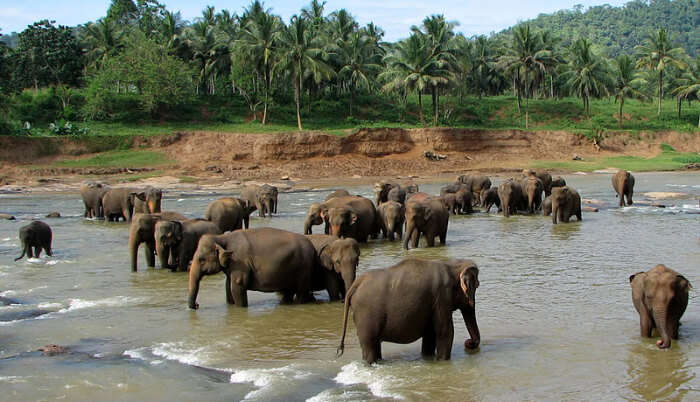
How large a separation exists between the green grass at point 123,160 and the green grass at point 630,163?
23199mm

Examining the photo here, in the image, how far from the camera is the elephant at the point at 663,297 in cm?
826

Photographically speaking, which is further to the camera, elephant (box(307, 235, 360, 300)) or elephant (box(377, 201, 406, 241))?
elephant (box(377, 201, 406, 241))

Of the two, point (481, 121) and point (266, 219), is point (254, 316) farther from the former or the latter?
point (481, 121)

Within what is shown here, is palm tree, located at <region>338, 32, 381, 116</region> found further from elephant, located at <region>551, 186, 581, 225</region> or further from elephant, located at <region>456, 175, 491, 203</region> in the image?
elephant, located at <region>551, 186, 581, 225</region>

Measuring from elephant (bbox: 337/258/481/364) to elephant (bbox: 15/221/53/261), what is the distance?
1030 cm

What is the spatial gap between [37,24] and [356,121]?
29022 millimetres

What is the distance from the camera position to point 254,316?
10594mm

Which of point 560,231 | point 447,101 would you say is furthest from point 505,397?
point 447,101

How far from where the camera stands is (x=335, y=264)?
34.8ft

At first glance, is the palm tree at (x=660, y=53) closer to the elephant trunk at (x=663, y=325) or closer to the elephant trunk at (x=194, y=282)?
the elephant trunk at (x=663, y=325)

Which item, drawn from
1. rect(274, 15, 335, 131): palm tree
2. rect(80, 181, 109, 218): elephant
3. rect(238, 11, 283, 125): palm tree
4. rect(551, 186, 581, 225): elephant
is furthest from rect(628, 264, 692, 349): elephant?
rect(238, 11, 283, 125): palm tree

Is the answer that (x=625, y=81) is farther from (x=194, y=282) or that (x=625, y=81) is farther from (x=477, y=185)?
(x=194, y=282)

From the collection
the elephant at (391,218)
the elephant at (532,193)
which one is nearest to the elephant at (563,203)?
the elephant at (532,193)

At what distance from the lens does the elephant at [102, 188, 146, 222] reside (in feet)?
74.7
